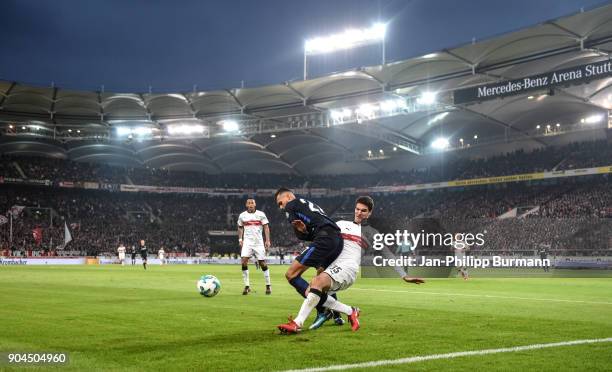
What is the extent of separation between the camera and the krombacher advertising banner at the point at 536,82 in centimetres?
3497

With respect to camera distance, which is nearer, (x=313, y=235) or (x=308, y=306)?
(x=308, y=306)

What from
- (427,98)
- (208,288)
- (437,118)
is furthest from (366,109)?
(208,288)

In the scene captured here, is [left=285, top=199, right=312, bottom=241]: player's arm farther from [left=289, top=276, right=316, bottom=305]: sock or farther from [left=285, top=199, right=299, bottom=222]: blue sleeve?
[left=289, top=276, right=316, bottom=305]: sock

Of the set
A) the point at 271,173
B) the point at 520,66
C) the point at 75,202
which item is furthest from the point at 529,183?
the point at 75,202

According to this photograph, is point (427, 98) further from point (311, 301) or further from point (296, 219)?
point (311, 301)

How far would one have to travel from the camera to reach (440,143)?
62344 mm

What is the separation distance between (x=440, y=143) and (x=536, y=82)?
24286 millimetres

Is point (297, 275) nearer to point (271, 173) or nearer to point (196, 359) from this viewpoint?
point (196, 359)

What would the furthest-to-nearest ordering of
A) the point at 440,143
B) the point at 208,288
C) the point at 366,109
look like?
the point at 440,143 < the point at 366,109 < the point at 208,288

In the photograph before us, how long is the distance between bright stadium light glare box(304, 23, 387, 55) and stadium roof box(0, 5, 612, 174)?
5.40 m

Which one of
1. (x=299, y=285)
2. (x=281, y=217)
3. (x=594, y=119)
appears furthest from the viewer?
(x=281, y=217)

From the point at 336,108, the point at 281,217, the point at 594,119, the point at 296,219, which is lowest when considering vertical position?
the point at 296,219

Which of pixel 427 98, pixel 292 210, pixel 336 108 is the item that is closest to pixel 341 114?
pixel 336 108

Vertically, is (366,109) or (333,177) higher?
(366,109)
